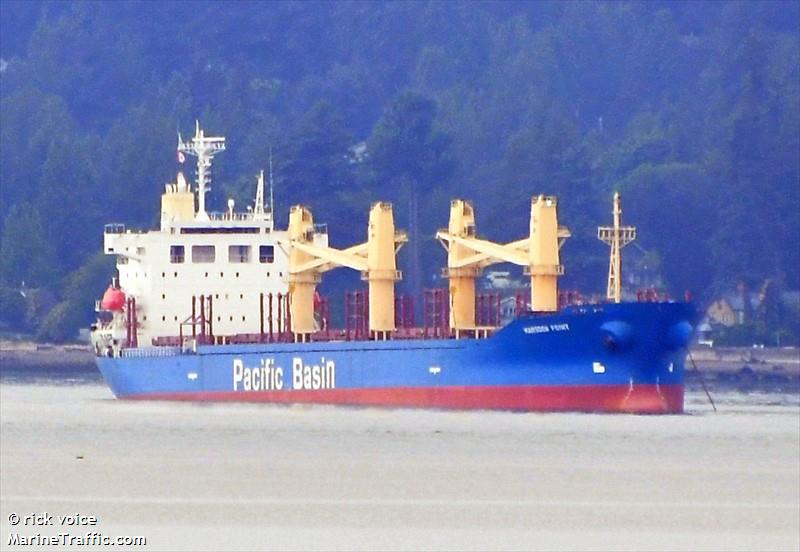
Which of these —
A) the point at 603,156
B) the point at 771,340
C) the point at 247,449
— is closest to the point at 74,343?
the point at 771,340

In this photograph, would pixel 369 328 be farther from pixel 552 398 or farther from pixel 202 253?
pixel 552 398

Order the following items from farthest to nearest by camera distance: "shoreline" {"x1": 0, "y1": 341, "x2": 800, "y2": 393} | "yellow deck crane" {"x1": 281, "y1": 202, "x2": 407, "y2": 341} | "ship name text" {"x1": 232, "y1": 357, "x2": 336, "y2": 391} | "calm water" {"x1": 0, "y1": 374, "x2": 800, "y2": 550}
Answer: "shoreline" {"x1": 0, "y1": 341, "x2": 800, "y2": 393}, "yellow deck crane" {"x1": 281, "y1": 202, "x2": 407, "y2": 341}, "ship name text" {"x1": 232, "y1": 357, "x2": 336, "y2": 391}, "calm water" {"x1": 0, "y1": 374, "x2": 800, "y2": 550}

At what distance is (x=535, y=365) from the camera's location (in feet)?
167

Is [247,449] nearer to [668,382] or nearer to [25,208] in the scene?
[668,382]

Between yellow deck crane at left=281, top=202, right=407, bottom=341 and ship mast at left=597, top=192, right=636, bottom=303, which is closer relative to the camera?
ship mast at left=597, top=192, right=636, bottom=303

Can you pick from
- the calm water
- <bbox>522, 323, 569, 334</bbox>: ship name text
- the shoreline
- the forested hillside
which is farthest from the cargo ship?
the forested hillside

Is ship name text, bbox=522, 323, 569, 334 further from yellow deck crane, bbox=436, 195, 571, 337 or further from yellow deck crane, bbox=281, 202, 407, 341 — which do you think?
yellow deck crane, bbox=281, 202, 407, 341

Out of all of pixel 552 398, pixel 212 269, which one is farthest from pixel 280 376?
pixel 552 398

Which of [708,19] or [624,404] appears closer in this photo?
[624,404]

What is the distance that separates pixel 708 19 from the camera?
139 m

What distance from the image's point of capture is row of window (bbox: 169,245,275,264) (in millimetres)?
61750

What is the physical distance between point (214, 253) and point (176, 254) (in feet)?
2.97

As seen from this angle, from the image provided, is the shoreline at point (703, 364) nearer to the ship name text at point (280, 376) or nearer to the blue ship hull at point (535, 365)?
the ship name text at point (280, 376)

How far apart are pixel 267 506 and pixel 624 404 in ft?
57.7
